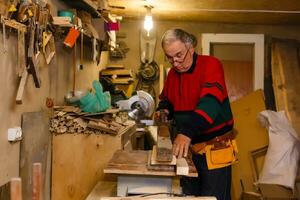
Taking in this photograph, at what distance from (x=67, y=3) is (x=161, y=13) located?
1647 mm

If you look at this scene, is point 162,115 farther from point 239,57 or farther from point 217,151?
point 239,57

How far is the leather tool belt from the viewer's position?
2336 mm

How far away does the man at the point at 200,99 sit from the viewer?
2211mm

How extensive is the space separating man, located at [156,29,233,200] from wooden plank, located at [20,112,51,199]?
811mm

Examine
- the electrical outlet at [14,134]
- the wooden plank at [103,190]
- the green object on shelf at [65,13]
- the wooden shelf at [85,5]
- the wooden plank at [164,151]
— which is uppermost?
the wooden shelf at [85,5]

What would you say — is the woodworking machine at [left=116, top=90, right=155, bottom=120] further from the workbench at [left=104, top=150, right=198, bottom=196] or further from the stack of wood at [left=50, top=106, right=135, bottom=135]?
the workbench at [left=104, top=150, right=198, bottom=196]

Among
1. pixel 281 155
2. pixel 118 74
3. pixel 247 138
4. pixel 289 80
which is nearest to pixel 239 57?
pixel 289 80

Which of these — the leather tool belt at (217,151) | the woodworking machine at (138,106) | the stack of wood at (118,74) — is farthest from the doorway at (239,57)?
the leather tool belt at (217,151)

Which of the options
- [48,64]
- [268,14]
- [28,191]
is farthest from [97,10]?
[268,14]

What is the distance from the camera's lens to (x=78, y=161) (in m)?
2.65

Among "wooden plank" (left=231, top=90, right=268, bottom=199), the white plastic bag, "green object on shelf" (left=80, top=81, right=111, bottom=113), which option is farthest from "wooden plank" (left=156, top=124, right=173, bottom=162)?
"wooden plank" (left=231, top=90, right=268, bottom=199)

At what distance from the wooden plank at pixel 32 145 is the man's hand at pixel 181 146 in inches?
32.3

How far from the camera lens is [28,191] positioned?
86.7 inches

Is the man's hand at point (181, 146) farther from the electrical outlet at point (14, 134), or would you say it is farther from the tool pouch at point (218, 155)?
the electrical outlet at point (14, 134)
